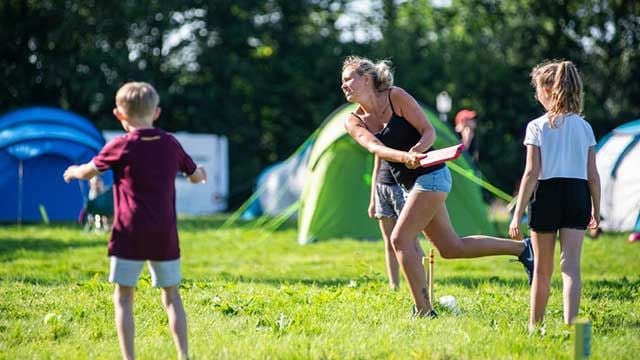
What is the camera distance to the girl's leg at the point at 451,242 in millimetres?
5961

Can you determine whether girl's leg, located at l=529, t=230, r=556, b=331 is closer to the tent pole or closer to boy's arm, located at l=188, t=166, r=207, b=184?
boy's arm, located at l=188, t=166, r=207, b=184

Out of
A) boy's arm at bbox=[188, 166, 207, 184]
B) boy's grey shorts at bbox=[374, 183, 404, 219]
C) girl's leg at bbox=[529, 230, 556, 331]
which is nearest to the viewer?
boy's arm at bbox=[188, 166, 207, 184]

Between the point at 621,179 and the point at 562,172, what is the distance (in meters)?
11.7

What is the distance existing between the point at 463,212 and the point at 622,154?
406 centimetres

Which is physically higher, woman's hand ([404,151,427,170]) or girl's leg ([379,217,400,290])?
woman's hand ([404,151,427,170])

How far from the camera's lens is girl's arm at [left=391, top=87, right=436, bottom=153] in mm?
5734

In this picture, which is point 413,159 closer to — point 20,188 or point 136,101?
point 136,101

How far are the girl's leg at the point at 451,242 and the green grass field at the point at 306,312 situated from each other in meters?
0.43

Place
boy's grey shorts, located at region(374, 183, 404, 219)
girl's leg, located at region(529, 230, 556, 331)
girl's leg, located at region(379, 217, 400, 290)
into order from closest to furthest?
girl's leg, located at region(529, 230, 556, 331)
boy's grey shorts, located at region(374, 183, 404, 219)
girl's leg, located at region(379, 217, 400, 290)

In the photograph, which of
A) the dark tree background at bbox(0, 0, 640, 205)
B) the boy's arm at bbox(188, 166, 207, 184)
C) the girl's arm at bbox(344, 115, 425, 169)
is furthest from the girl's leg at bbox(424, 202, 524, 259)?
the dark tree background at bbox(0, 0, 640, 205)

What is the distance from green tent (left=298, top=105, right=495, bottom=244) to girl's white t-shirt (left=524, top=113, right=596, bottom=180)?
7.85 meters

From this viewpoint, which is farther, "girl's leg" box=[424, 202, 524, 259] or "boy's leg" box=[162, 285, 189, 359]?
"girl's leg" box=[424, 202, 524, 259]

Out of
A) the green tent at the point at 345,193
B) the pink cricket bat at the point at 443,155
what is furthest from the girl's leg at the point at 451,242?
the green tent at the point at 345,193

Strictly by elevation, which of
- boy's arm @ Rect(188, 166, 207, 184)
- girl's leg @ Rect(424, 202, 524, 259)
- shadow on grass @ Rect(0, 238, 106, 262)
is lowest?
shadow on grass @ Rect(0, 238, 106, 262)
